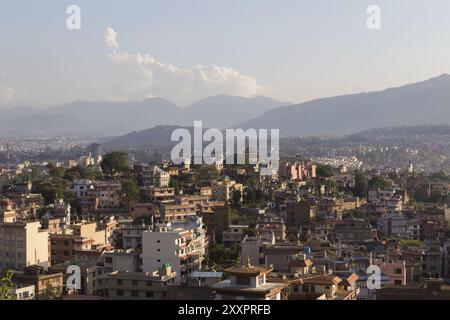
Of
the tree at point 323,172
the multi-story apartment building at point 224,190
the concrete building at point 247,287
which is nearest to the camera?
the concrete building at point 247,287

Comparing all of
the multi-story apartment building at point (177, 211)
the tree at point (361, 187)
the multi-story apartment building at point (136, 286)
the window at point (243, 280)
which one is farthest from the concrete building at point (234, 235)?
the tree at point (361, 187)

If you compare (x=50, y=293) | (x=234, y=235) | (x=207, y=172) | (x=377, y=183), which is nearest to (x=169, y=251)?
(x=50, y=293)

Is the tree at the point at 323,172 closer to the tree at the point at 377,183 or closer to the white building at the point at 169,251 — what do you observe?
the tree at the point at 377,183

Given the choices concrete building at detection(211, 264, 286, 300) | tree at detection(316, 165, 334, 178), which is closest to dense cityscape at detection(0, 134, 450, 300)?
concrete building at detection(211, 264, 286, 300)

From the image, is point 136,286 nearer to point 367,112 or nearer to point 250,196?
point 250,196

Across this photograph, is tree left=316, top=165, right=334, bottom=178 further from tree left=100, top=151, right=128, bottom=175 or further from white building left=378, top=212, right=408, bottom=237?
white building left=378, top=212, right=408, bottom=237
